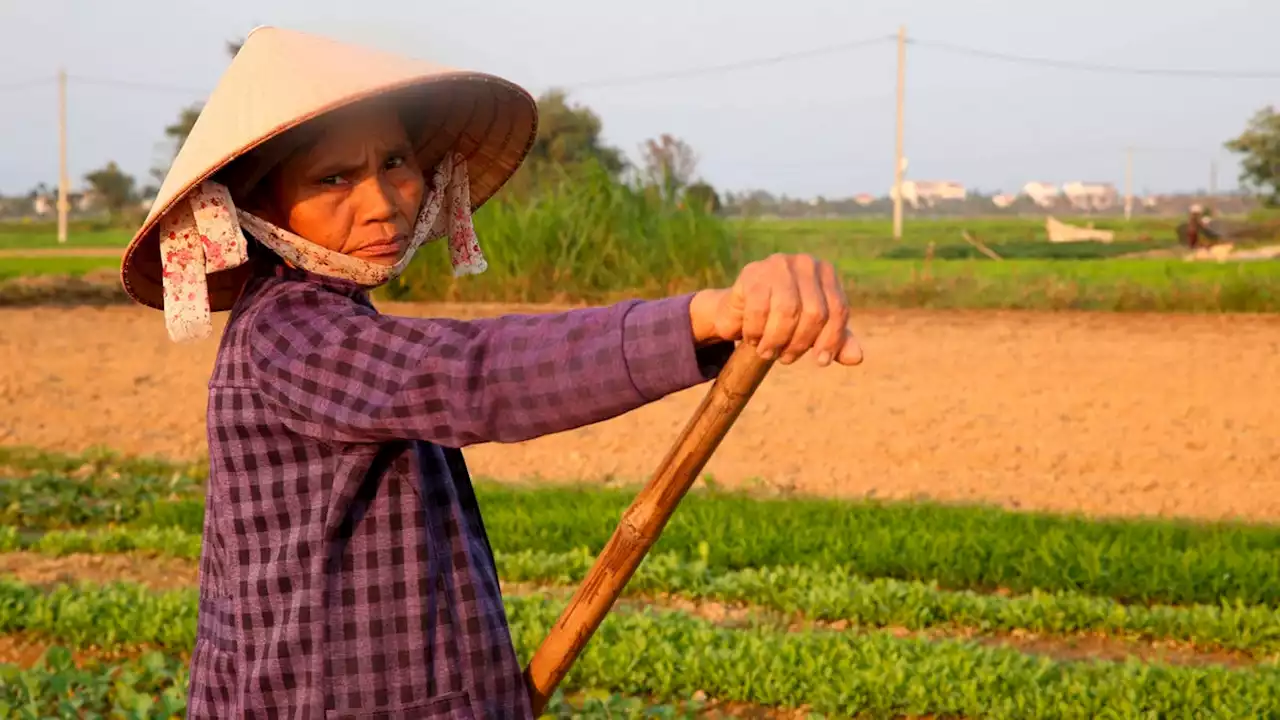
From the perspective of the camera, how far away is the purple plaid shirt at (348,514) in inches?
61.4

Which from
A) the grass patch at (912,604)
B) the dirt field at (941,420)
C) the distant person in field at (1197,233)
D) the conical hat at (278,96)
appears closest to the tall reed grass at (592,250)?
the dirt field at (941,420)

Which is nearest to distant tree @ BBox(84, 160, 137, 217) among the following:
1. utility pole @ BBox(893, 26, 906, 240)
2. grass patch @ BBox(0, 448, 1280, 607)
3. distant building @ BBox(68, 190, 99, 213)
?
distant building @ BBox(68, 190, 99, 213)

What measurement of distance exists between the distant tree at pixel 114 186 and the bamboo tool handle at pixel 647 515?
6617 cm

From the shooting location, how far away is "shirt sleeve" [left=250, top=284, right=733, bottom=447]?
147 centimetres

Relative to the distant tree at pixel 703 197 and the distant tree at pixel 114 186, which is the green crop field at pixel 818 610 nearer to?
the distant tree at pixel 703 197

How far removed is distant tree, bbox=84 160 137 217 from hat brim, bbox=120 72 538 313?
6574cm

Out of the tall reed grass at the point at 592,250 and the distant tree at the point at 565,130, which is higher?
the distant tree at the point at 565,130

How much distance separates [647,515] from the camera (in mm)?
1730

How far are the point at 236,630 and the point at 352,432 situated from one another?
36 cm

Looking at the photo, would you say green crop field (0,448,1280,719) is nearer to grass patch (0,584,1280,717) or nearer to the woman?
grass patch (0,584,1280,717)

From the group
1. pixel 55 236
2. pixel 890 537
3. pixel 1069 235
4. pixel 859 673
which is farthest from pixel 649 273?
pixel 55 236

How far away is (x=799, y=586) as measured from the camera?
5191 mm

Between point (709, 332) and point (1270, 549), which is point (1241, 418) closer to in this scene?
point (1270, 549)

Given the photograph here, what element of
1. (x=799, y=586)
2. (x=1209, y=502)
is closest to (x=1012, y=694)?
(x=799, y=586)
